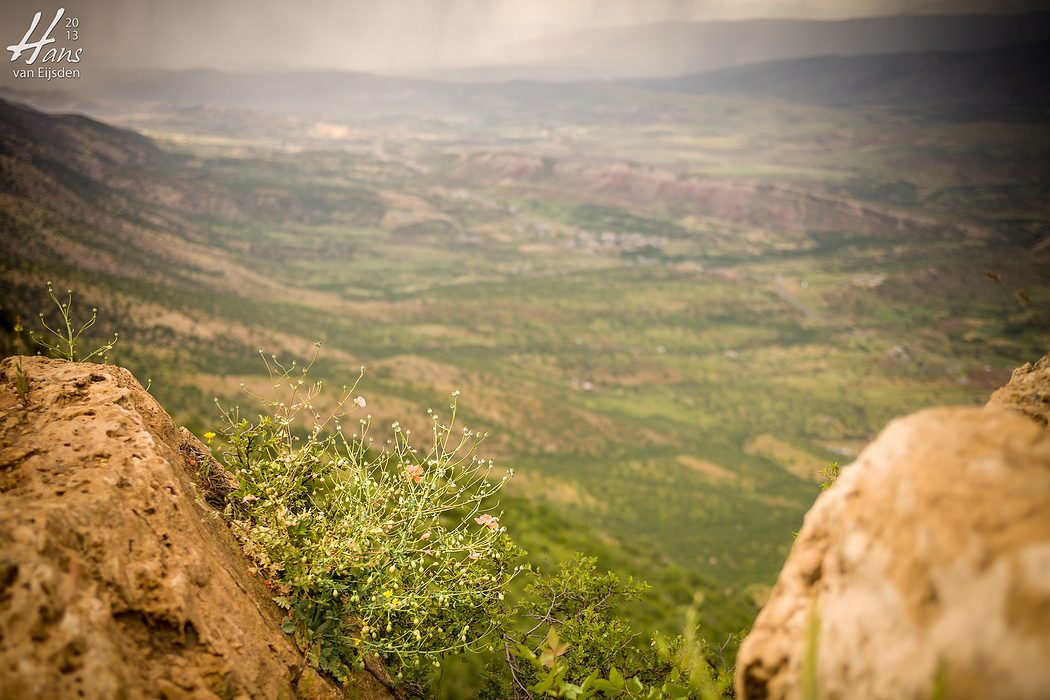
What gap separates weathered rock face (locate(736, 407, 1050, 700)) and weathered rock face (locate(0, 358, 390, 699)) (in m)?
3.32

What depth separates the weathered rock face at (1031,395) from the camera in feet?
15.9

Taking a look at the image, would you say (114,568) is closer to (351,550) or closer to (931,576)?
(351,550)

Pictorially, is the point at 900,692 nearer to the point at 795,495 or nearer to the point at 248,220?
the point at 795,495

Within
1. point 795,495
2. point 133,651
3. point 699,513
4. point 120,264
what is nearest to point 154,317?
point 120,264

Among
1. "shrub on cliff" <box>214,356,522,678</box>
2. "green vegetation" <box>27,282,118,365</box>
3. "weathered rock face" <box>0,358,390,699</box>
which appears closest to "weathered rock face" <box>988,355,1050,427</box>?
"shrub on cliff" <box>214,356,522,678</box>

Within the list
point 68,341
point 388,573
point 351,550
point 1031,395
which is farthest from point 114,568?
point 1031,395

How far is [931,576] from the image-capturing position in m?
2.40

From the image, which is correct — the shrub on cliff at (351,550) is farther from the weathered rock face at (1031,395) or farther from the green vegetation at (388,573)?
the weathered rock face at (1031,395)

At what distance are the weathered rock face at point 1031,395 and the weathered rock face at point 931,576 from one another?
260 centimetres

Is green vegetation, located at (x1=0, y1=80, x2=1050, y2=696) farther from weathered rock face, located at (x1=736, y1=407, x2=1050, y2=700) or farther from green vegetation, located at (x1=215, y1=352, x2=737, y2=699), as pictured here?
weathered rock face, located at (x1=736, y1=407, x2=1050, y2=700)

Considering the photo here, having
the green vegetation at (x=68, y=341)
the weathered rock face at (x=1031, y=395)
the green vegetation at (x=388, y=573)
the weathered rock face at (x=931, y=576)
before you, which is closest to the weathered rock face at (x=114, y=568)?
the green vegetation at (x=68, y=341)

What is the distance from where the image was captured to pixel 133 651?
341 cm

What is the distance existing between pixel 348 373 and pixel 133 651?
63.7 metres

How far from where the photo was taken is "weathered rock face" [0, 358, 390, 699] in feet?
9.47
